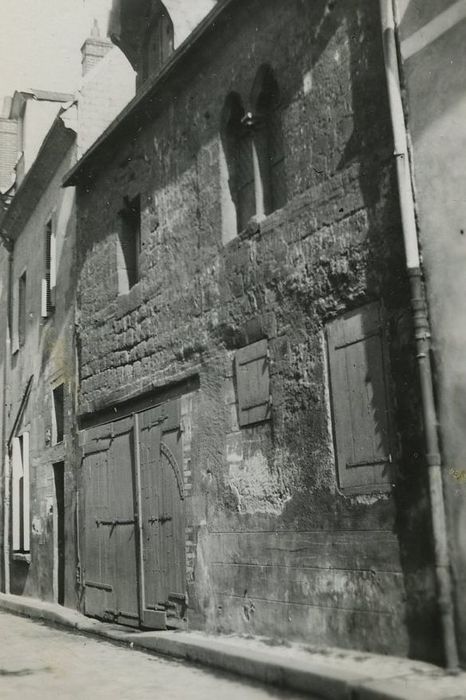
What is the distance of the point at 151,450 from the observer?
941cm

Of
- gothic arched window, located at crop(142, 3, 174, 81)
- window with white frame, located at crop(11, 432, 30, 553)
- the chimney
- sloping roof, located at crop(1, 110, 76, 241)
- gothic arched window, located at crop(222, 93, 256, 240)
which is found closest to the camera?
gothic arched window, located at crop(222, 93, 256, 240)

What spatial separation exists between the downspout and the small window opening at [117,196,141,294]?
16.8 feet

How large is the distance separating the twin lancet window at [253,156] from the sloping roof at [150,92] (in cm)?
76

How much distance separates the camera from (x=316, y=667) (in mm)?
5641

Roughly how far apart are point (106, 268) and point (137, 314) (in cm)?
133

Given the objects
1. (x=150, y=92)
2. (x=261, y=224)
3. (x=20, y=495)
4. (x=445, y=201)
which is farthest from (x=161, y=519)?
(x=20, y=495)

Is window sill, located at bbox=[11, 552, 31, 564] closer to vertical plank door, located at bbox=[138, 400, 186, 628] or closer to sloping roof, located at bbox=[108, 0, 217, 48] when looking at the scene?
vertical plank door, located at bbox=[138, 400, 186, 628]

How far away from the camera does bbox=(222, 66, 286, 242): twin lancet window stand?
776 cm

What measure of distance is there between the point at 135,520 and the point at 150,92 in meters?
4.70

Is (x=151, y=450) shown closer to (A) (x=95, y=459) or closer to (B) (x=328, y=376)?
(A) (x=95, y=459)

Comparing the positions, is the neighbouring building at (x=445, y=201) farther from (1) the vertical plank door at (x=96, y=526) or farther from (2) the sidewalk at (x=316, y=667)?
(1) the vertical plank door at (x=96, y=526)

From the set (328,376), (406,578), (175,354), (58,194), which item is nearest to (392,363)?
(328,376)

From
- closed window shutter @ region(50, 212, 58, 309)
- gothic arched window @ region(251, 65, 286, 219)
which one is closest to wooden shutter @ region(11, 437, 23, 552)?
closed window shutter @ region(50, 212, 58, 309)

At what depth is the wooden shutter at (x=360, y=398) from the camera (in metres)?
6.06
